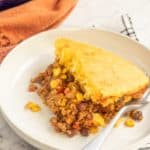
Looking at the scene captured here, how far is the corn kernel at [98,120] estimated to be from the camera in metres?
1.11

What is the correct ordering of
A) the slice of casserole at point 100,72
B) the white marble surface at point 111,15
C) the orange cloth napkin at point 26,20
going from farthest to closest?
the white marble surface at point 111,15, the orange cloth napkin at point 26,20, the slice of casserole at point 100,72

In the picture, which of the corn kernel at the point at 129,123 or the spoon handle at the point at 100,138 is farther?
the corn kernel at the point at 129,123

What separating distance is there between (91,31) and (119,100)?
28 centimetres

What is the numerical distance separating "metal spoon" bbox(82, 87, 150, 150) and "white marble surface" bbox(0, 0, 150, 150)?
0.26 metres

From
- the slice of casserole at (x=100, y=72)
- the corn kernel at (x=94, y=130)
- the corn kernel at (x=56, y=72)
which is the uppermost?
the slice of casserole at (x=100, y=72)

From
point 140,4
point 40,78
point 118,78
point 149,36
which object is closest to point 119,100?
point 118,78

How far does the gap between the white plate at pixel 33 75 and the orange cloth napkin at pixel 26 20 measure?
0.06 meters

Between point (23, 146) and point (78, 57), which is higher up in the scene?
point (78, 57)

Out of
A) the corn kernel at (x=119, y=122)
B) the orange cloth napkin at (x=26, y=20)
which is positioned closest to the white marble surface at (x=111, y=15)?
the orange cloth napkin at (x=26, y=20)

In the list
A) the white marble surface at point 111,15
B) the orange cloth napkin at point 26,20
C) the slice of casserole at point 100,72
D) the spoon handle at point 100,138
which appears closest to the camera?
the spoon handle at point 100,138

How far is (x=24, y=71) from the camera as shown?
4.18ft

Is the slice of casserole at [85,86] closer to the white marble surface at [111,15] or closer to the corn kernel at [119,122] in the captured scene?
the corn kernel at [119,122]

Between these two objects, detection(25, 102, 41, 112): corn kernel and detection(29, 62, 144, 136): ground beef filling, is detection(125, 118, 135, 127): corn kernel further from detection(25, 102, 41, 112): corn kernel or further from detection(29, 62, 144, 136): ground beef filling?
detection(25, 102, 41, 112): corn kernel

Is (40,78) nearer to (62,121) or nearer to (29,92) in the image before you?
(29,92)
